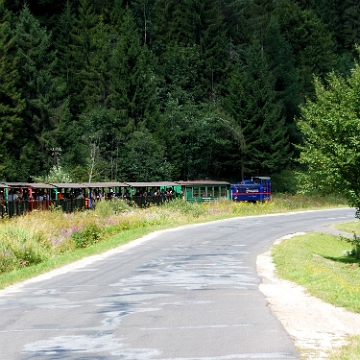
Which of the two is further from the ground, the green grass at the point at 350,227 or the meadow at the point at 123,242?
the meadow at the point at 123,242

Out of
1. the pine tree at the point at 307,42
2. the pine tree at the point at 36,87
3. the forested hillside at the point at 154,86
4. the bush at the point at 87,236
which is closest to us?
the bush at the point at 87,236

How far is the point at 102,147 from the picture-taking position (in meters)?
73.6

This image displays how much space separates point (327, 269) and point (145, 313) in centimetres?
1328

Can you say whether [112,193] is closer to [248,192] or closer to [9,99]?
[248,192]

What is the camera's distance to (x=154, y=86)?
7800 centimetres

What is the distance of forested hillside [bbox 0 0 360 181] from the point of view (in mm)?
70688

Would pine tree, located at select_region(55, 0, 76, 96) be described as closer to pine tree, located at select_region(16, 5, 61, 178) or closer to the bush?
pine tree, located at select_region(16, 5, 61, 178)

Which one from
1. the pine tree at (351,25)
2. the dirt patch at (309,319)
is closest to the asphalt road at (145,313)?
the dirt patch at (309,319)

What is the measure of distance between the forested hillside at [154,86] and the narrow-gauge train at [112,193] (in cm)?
631

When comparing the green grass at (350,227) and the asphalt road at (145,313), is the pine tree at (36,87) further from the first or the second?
the asphalt road at (145,313)

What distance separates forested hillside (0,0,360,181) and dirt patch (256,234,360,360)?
49251mm

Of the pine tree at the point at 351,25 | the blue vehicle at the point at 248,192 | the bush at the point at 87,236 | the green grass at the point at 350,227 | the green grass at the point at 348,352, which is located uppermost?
the pine tree at the point at 351,25

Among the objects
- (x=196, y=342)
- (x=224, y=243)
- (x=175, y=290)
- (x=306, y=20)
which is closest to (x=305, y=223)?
(x=224, y=243)

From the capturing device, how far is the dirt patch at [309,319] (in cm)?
973
